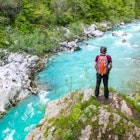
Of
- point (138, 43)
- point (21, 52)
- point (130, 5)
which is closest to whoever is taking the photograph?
point (21, 52)

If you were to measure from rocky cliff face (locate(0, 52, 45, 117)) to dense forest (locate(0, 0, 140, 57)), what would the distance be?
63.0 inches

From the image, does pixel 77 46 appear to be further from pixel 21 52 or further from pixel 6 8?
pixel 6 8

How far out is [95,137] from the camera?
24.5 feet

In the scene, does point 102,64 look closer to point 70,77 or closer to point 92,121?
point 92,121

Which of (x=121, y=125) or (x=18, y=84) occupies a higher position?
(x=121, y=125)

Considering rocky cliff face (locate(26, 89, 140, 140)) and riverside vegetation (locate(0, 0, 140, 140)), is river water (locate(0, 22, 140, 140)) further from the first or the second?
riverside vegetation (locate(0, 0, 140, 140))

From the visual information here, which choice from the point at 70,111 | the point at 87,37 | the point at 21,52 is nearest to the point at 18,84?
the point at 21,52

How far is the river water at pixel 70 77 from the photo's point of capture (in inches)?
571

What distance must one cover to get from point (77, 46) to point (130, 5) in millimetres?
36490

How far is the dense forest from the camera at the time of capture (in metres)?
26.9

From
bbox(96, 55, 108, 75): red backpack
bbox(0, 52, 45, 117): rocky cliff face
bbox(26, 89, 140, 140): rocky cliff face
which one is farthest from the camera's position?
bbox(0, 52, 45, 117): rocky cliff face

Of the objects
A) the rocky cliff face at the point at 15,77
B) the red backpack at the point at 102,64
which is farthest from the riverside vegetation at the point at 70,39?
the rocky cliff face at the point at 15,77

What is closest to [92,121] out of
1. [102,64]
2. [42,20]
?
[102,64]

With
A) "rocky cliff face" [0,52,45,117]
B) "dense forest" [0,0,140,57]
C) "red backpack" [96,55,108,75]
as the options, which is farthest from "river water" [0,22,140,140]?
"dense forest" [0,0,140,57]
